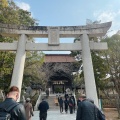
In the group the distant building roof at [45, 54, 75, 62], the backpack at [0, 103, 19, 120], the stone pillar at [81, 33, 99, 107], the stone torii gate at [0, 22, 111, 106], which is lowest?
the backpack at [0, 103, 19, 120]

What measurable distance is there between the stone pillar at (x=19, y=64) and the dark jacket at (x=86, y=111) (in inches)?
209

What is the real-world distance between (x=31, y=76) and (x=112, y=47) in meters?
9.60

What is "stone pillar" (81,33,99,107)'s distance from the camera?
27.9 ft

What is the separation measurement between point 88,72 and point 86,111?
17.2ft

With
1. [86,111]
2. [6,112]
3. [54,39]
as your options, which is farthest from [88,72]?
[6,112]

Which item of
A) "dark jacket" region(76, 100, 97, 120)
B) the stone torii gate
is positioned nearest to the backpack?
"dark jacket" region(76, 100, 97, 120)

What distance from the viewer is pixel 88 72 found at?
29.1ft

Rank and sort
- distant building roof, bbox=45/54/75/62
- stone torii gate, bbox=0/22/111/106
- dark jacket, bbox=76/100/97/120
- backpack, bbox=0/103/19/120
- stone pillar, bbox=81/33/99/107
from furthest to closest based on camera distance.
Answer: distant building roof, bbox=45/54/75/62
stone torii gate, bbox=0/22/111/106
stone pillar, bbox=81/33/99/107
dark jacket, bbox=76/100/97/120
backpack, bbox=0/103/19/120

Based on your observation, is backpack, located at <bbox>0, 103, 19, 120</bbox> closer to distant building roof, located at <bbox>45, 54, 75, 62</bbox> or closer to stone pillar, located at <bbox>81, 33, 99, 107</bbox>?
stone pillar, located at <bbox>81, 33, 99, 107</bbox>

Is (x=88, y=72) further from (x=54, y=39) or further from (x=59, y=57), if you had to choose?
(x=59, y=57)

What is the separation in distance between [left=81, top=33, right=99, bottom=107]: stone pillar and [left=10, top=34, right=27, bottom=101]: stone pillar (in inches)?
133

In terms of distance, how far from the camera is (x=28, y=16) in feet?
59.4

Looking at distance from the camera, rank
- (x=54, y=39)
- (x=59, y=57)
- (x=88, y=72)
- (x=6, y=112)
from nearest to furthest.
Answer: (x=6, y=112)
(x=88, y=72)
(x=54, y=39)
(x=59, y=57)

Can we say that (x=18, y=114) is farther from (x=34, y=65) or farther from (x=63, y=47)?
(x=34, y=65)
